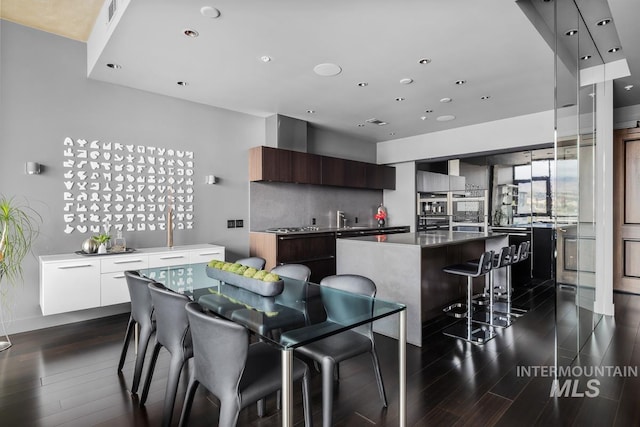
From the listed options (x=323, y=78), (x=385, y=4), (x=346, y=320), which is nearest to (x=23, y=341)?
(x=346, y=320)

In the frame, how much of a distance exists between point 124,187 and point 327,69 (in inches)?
112

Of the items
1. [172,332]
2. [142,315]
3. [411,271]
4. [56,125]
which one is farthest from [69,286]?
[411,271]

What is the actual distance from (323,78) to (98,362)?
360cm

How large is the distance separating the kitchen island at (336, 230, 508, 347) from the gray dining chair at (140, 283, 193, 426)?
2.13 m

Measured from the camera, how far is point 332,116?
18.0 ft

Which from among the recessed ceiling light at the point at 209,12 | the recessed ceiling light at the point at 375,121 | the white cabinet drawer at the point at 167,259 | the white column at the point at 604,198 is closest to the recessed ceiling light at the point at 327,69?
the recessed ceiling light at the point at 209,12

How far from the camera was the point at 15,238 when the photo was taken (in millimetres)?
3412

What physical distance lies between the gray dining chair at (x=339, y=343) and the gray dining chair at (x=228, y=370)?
12 cm

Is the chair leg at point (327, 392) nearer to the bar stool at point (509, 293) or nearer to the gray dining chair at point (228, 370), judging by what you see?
the gray dining chair at point (228, 370)

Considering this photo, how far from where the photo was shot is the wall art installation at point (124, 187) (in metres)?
3.78

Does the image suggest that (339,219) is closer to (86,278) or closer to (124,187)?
(124,187)

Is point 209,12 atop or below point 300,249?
atop

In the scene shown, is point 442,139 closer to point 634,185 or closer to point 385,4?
point 634,185

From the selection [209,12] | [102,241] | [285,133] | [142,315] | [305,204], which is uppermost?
[209,12]
